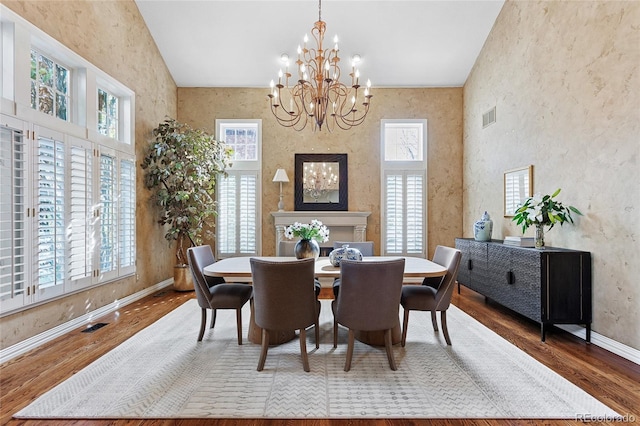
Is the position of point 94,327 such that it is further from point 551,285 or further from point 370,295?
point 551,285

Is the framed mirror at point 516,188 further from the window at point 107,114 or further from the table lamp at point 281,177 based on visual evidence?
the window at point 107,114

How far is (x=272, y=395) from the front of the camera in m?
2.17

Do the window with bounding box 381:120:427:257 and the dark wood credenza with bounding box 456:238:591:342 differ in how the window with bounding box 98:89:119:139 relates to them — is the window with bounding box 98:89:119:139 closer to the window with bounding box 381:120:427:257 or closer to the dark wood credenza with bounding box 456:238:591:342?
the window with bounding box 381:120:427:257

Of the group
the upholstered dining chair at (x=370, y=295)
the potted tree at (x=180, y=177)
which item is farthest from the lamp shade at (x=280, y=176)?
the upholstered dining chair at (x=370, y=295)

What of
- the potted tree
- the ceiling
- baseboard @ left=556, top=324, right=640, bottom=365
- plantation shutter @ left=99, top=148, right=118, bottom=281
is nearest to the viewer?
baseboard @ left=556, top=324, right=640, bottom=365

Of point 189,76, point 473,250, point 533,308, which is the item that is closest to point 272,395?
point 533,308

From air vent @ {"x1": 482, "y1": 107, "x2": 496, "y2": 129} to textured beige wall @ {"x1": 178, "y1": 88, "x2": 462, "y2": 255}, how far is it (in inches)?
32.2

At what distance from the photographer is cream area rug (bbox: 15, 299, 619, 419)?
6.56 ft

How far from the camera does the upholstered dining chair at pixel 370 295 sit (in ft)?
7.82

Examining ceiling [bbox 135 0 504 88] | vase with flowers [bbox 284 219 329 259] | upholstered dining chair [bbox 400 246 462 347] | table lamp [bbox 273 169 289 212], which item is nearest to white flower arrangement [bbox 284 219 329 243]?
vase with flowers [bbox 284 219 329 259]

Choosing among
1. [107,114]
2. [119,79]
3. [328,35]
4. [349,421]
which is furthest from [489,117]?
[107,114]

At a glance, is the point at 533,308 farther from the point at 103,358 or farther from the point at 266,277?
the point at 103,358

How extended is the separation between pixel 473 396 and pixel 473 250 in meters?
2.63

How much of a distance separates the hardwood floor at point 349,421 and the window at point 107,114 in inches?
91.5
